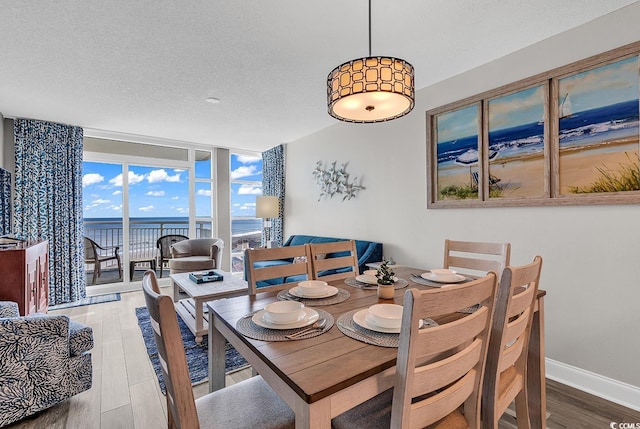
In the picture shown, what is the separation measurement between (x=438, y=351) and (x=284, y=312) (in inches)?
23.1

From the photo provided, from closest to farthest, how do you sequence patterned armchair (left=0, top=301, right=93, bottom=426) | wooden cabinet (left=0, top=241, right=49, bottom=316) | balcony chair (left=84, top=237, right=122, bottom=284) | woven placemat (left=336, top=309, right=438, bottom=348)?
1. woven placemat (left=336, top=309, right=438, bottom=348)
2. patterned armchair (left=0, top=301, right=93, bottom=426)
3. wooden cabinet (left=0, top=241, right=49, bottom=316)
4. balcony chair (left=84, top=237, right=122, bottom=284)

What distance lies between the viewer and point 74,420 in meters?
1.79

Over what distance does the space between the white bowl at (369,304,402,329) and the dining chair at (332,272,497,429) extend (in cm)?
16

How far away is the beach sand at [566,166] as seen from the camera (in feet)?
6.34

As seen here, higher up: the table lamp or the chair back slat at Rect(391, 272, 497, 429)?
the table lamp

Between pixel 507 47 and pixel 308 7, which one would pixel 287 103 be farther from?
pixel 507 47

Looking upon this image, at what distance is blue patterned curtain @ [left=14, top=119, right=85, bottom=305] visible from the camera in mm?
3840

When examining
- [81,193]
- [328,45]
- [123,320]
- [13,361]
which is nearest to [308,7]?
[328,45]

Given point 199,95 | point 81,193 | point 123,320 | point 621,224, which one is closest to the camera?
point 621,224

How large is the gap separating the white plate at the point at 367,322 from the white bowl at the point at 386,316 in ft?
0.04

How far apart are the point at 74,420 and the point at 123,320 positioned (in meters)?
1.84

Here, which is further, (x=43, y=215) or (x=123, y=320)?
(x=43, y=215)

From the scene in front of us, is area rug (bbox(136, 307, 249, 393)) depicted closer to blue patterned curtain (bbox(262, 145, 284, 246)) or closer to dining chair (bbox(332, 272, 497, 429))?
dining chair (bbox(332, 272, 497, 429))

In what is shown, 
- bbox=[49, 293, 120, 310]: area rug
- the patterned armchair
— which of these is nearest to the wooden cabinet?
the patterned armchair
